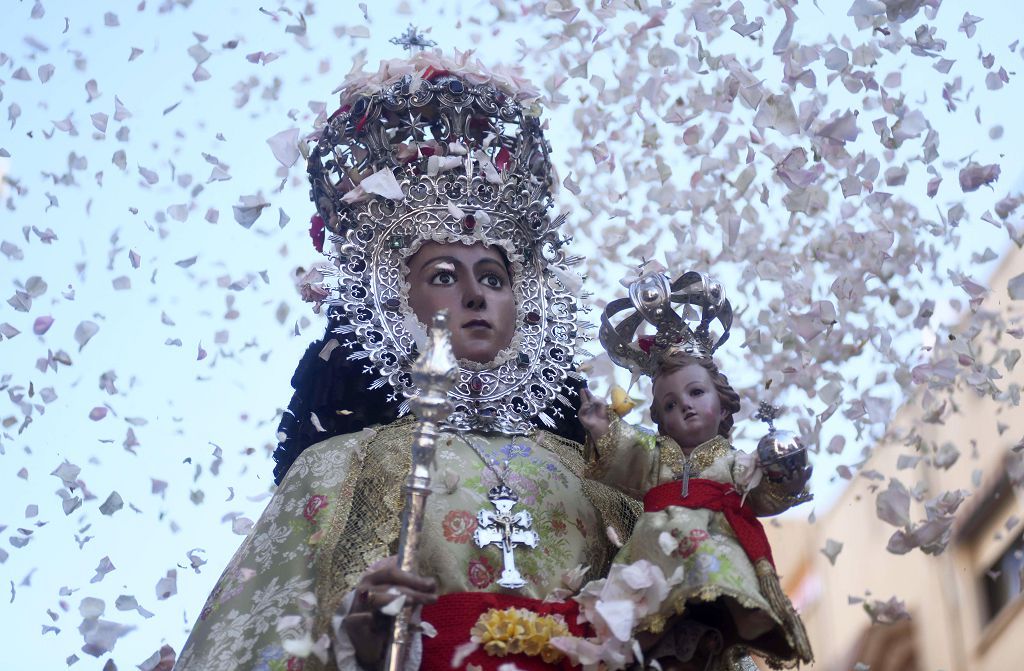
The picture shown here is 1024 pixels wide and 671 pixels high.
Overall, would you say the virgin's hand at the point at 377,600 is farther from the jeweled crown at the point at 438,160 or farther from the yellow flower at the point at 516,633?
the jeweled crown at the point at 438,160

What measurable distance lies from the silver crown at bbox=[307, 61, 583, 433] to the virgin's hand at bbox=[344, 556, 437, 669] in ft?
4.06

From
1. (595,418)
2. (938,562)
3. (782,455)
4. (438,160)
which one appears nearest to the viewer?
(782,455)

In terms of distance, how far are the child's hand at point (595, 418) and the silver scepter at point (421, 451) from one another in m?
0.69

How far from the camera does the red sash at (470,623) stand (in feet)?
17.9

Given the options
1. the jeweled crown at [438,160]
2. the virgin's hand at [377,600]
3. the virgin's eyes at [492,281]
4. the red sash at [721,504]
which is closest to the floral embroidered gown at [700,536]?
the red sash at [721,504]

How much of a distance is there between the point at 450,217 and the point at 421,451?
5.90ft

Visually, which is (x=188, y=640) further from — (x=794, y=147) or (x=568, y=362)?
(x=794, y=147)

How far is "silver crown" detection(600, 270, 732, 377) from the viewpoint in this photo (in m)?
6.10

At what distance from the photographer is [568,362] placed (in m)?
6.82

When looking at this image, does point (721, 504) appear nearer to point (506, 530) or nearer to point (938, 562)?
point (506, 530)

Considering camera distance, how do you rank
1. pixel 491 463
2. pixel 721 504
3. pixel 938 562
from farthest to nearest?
pixel 938 562 < pixel 491 463 < pixel 721 504

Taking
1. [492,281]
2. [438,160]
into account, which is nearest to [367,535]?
[492,281]

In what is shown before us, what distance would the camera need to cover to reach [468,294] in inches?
261

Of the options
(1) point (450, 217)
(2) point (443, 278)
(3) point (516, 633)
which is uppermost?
(1) point (450, 217)
